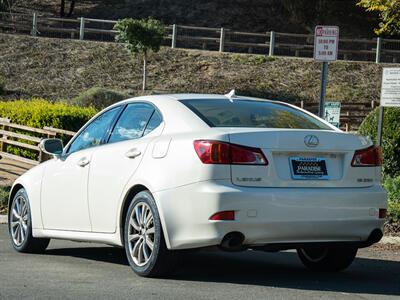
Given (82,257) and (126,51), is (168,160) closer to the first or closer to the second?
(82,257)

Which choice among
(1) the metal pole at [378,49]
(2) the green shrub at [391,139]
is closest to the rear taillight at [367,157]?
(2) the green shrub at [391,139]

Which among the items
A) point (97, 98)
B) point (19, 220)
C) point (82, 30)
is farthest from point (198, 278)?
point (82, 30)

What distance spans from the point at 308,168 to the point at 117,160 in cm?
172

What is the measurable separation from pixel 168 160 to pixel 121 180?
642 millimetres

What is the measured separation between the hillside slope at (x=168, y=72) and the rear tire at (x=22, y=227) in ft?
102

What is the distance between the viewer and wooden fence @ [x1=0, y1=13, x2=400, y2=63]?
4775 centimetres

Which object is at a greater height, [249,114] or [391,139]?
[249,114]

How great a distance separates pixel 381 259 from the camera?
32.7 feet

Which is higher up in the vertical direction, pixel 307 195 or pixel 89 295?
pixel 307 195

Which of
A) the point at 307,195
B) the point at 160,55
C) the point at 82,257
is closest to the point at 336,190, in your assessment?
the point at 307,195

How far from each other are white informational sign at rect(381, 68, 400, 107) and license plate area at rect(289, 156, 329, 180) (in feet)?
18.9

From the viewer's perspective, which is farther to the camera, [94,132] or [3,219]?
[3,219]

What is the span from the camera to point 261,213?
303 inches

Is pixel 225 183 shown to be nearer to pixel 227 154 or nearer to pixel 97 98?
pixel 227 154
